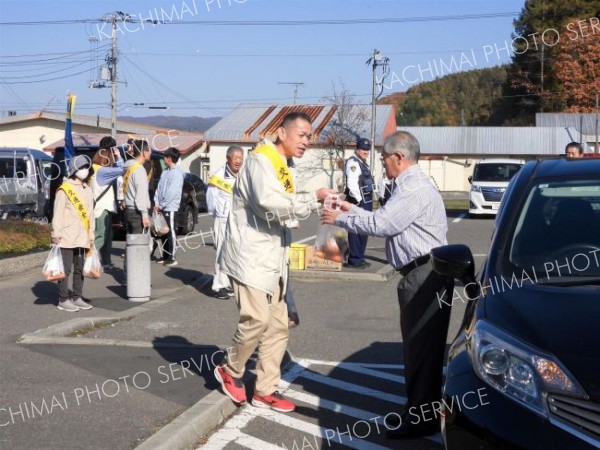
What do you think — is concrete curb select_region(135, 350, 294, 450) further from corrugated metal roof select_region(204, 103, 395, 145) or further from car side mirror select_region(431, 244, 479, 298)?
corrugated metal roof select_region(204, 103, 395, 145)

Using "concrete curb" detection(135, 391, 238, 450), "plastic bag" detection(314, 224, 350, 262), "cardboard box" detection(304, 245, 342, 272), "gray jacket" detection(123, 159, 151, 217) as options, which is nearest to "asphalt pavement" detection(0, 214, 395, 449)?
"concrete curb" detection(135, 391, 238, 450)

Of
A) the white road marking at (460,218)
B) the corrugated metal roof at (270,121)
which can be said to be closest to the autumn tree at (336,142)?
the corrugated metal roof at (270,121)

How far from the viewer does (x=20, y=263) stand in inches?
498

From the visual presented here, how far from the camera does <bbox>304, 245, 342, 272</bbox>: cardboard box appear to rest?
12.8m

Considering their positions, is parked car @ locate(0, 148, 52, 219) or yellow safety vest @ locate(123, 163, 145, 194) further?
parked car @ locate(0, 148, 52, 219)

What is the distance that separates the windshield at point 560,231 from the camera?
4.50 meters

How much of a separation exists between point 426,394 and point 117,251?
38.3 ft

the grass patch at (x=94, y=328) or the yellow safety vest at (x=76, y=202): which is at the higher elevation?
the yellow safety vest at (x=76, y=202)

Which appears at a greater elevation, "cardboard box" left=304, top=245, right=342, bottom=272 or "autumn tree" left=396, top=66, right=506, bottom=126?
"autumn tree" left=396, top=66, right=506, bottom=126

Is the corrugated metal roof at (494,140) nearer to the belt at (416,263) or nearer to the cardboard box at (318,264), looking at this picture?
the cardboard box at (318,264)

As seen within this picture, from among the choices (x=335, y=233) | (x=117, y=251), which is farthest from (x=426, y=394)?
(x=117, y=251)

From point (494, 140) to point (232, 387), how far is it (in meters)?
60.5

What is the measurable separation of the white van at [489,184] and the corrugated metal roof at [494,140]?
31673mm

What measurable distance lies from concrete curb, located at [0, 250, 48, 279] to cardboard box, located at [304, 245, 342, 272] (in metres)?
4.13
